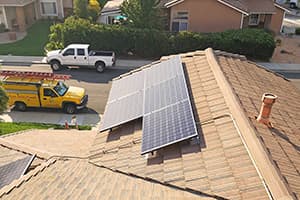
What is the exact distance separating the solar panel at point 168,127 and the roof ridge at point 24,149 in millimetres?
2906

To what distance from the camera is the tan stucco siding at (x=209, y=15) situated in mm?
29578

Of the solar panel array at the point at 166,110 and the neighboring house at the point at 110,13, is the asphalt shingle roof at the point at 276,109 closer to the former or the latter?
the solar panel array at the point at 166,110

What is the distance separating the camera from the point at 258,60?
28531 mm

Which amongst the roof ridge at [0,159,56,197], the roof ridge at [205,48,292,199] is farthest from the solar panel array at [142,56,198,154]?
the roof ridge at [0,159,56,197]

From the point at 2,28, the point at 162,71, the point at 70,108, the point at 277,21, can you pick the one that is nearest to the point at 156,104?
the point at 162,71

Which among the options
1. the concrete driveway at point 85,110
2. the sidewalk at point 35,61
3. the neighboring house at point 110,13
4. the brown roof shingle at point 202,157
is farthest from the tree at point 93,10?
the brown roof shingle at point 202,157

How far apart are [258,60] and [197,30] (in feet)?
21.3

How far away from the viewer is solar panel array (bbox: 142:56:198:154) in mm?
7137

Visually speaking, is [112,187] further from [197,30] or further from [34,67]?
[197,30]

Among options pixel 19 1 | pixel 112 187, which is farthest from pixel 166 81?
pixel 19 1

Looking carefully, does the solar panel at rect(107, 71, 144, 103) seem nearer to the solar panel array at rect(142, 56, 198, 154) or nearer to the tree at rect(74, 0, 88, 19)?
the solar panel array at rect(142, 56, 198, 154)

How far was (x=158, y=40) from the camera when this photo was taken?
26.9 m

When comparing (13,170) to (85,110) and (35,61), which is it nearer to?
(85,110)

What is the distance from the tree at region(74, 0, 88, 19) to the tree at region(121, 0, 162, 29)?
464 cm
